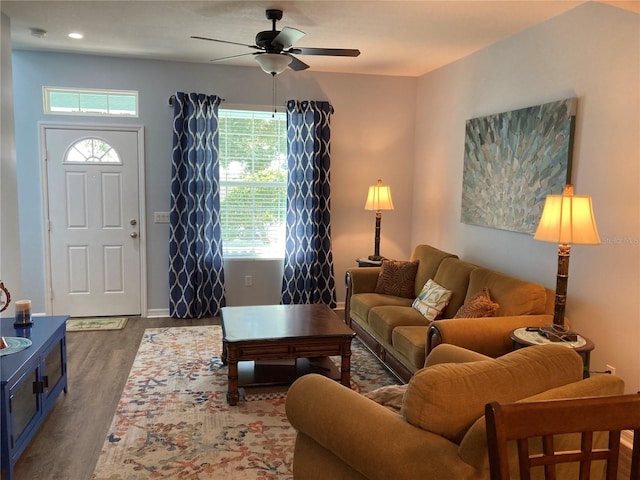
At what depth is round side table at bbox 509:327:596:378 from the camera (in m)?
2.65

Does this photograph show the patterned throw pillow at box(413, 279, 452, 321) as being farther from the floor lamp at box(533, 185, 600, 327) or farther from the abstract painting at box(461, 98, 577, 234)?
the floor lamp at box(533, 185, 600, 327)

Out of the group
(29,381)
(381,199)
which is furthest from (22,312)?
(381,199)

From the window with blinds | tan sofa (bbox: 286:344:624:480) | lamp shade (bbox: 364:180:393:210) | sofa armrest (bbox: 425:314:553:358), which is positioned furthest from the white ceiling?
Answer: tan sofa (bbox: 286:344:624:480)

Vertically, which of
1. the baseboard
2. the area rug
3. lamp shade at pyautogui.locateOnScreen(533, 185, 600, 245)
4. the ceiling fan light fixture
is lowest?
the area rug

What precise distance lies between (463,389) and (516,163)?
2.78 metres

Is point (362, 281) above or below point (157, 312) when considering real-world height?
above

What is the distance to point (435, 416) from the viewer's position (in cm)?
162

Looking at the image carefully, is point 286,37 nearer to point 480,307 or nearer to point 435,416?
point 480,307

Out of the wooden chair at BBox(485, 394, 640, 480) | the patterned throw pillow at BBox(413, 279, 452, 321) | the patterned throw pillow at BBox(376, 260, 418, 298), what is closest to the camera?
the wooden chair at BBox(485, 394, 640, 480)

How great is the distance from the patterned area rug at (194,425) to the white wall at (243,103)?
166 centimetres

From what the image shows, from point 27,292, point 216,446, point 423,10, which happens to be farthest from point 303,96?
point 216,446

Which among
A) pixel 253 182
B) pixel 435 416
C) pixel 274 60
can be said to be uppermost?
pixel 274 60

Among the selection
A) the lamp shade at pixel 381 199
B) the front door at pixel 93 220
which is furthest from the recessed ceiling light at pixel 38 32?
the lamp shade at pixel 381 199

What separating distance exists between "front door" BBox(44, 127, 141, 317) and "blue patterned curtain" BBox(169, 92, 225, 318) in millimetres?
439
